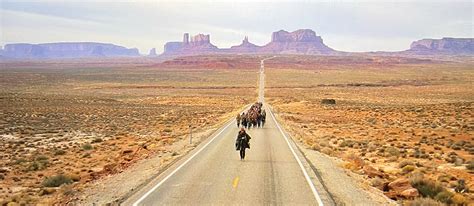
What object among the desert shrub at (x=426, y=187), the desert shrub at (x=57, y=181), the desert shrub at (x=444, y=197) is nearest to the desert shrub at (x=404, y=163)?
the desert shrub at (x=426, y=187)

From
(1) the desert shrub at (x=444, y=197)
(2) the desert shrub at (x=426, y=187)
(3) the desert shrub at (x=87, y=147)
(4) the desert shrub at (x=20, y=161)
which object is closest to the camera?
(1) the desert shrub at (x=444, y=197)

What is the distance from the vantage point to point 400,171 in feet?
58.1

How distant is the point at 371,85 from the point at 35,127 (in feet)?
309

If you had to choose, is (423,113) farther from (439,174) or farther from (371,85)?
(371,85)

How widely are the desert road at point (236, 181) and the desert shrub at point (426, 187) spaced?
3.02m

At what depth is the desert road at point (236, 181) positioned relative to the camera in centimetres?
1145

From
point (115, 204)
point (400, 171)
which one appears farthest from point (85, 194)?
point (400, 171)

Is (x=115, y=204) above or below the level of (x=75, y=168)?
above

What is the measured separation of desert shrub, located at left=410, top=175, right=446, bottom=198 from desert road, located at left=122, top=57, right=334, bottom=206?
9.92 ft

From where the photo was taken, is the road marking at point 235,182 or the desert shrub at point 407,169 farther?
the desert shrub at point 407,169

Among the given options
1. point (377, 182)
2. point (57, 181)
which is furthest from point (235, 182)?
point (57, 181)

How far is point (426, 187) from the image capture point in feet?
43.4

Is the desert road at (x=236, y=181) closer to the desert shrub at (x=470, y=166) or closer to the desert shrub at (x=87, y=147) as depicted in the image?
the desert shrub at (x=470, y=166)

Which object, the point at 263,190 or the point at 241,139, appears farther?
the point at 241,139
